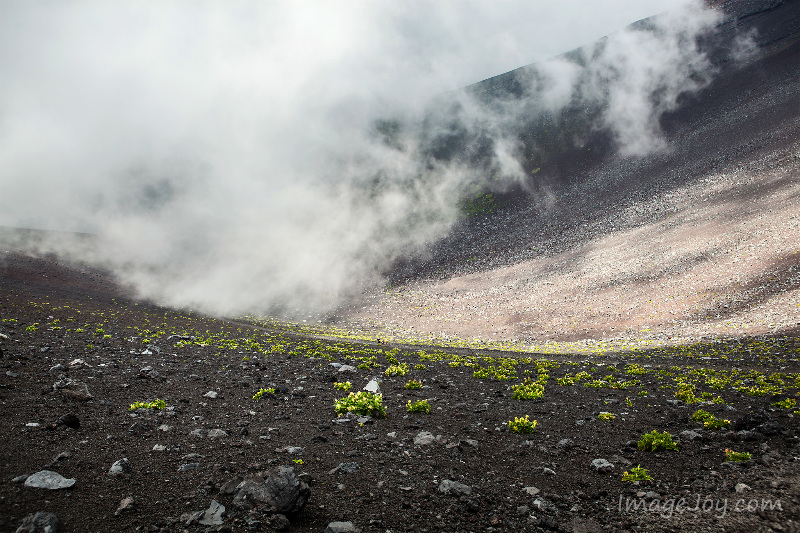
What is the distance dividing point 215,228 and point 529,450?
364 feet

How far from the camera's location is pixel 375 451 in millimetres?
9828

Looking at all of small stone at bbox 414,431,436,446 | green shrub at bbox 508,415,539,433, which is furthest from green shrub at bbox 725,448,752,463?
small stone at bbox 414,431,436,446

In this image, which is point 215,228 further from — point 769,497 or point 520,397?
point 769,497

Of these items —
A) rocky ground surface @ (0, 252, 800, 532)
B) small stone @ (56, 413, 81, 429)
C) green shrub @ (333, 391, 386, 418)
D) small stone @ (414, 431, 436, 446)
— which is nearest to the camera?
rocky ground surface @ (0, 252, 800, 532)

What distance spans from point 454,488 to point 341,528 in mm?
2613

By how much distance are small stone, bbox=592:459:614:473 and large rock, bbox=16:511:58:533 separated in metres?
10.7

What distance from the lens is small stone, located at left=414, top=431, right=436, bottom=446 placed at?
1032 cm

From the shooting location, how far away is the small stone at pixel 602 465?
29.2 ft

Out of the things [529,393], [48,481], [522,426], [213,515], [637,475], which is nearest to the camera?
[213,515]

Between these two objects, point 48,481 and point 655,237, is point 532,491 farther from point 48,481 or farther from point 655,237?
point 655,237

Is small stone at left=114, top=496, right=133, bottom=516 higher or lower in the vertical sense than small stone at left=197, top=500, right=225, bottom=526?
higher

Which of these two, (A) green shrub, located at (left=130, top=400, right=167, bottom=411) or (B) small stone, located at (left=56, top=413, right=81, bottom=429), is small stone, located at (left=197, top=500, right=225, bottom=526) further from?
(A) green shrub, located at (left=130, top=400, right=167, bottom=411)

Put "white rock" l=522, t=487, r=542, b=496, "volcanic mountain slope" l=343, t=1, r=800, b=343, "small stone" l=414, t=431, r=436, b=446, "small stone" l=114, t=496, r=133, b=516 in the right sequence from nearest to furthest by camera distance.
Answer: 1. "small stone" l=114, t=496, r=133, b=516
2. "white rock" l=522, t=487, r=542, b=496
3. "small stone" l=414, t=431, r=436, b=446
4. "volcanic mountain slope" l=343, t=1, r=800, b=343

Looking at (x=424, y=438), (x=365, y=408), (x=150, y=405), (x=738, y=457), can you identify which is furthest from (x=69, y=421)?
(x=738, y=457)
